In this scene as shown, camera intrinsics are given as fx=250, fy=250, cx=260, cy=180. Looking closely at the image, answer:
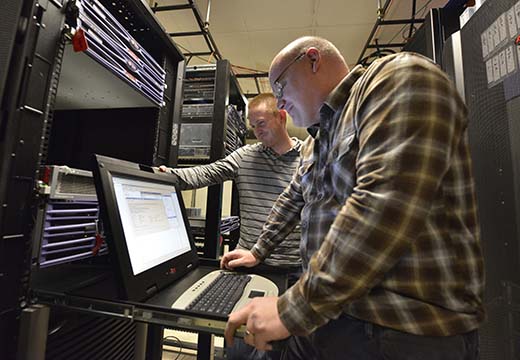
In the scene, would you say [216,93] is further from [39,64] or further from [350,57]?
[350,57]

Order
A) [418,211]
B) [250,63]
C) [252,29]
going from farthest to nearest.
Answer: [250,63] → [252,29] → [418,211]

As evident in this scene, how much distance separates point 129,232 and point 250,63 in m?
3.38

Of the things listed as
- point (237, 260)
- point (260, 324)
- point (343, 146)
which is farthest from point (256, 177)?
point (260, 324)

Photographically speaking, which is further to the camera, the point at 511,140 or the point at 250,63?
the point at 250,63

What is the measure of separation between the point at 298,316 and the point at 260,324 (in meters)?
0.08

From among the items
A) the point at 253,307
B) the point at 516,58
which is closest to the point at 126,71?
the point at 253,307

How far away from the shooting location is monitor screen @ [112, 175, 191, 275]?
1.95ft

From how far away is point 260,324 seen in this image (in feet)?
1.45

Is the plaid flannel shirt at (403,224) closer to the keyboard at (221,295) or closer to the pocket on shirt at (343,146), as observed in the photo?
the pocket on shirt at (343,146)

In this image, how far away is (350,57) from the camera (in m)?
3.26

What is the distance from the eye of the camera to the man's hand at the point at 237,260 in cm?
87

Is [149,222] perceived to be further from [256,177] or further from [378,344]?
[256,177]

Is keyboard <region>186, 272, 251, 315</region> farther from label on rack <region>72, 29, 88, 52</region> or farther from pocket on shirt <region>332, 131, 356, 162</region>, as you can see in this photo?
label on rack <region>72, 29, 88, 52</region>

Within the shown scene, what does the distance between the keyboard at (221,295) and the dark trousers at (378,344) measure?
0.53 feet
